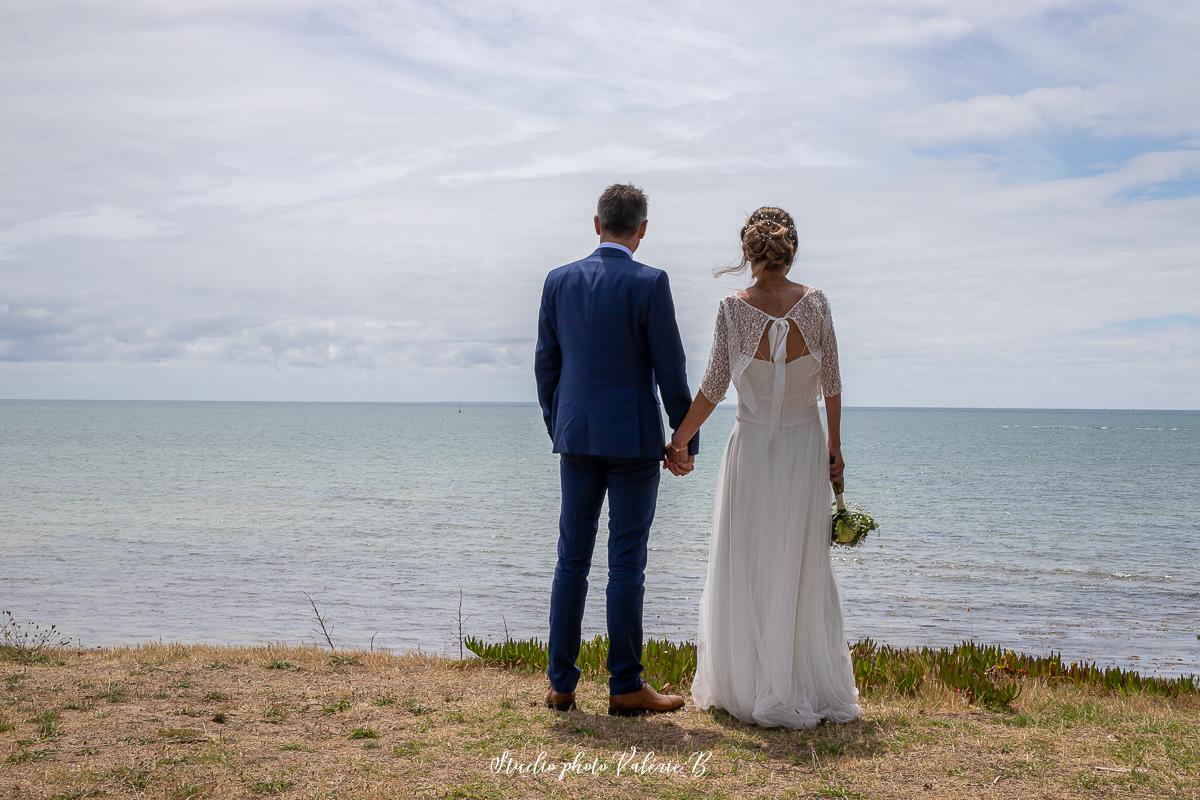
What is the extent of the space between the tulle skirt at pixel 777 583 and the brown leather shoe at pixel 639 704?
25cm

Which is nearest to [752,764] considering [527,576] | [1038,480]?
[527,576]

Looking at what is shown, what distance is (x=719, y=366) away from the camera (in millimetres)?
5023

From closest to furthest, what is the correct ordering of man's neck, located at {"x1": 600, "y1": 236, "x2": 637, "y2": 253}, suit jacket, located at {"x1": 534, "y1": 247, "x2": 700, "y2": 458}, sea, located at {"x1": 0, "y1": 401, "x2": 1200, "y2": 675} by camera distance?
suit jacket, located at {"x1": 534, "y1": 247, "x2": 700, "y2": 458} < man's neck, located at {"x1": 600, "y1": 236, "x2": 637, "y2": 253} < sea, located at {"x1": 0, "y1": 401, "x2": 1200, "y2": 675}

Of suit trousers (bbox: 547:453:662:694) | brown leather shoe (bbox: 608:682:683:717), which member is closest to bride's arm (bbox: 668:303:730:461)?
suit trousers (bbox: 547:453:662:694)

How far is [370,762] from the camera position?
414cm

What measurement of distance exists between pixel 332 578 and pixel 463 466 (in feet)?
114

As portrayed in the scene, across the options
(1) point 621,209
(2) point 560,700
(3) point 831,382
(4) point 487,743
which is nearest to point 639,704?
(2) point 560,700

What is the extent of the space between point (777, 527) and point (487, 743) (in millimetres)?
1753

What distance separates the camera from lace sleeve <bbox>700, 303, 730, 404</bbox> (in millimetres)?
4980

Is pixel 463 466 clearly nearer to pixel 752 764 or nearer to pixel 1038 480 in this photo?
pixel 1038 480

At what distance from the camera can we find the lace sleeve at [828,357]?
492cm

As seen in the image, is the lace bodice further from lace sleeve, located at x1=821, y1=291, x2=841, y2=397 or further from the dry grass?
Result: the dry grass

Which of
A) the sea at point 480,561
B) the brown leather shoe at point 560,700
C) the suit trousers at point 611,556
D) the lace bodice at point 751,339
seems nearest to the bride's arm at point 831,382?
the lace bodice at point 751,339

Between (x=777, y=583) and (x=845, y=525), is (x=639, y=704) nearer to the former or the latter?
(x=777, y=583)
